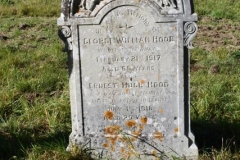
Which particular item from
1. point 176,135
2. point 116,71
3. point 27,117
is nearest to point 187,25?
point 116,71

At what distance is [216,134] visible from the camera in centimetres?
511

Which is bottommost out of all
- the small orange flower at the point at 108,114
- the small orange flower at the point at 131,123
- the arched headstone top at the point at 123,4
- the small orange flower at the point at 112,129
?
the small orange flower at the point at 112,129

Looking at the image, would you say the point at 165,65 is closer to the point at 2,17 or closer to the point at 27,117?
the point at 27,117

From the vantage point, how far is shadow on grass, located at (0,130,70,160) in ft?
15.4

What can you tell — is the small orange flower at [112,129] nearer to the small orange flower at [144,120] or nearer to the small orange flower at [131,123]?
the small orange flower at [131,123]

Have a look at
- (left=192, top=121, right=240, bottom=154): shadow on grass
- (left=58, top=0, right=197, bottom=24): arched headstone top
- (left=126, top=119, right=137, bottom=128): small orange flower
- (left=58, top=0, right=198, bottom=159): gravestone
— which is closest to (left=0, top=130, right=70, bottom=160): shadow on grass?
(left=58, top=0, right=198, bottom=159): gravestone

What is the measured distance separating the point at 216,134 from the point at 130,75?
4.32ft

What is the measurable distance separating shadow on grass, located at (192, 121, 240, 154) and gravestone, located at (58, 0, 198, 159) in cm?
42

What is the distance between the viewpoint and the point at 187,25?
13.9ft

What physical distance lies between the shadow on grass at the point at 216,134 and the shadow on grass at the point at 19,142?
1368 mm

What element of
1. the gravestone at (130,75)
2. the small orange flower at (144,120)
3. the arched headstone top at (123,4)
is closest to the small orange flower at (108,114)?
the gravestone at (130,75)

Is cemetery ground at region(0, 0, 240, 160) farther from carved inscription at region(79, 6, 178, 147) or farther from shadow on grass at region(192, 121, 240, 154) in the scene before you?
carved inscription at region(79, 6, 178, 147)

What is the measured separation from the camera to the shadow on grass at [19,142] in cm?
469

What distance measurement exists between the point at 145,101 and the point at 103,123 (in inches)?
17.7
